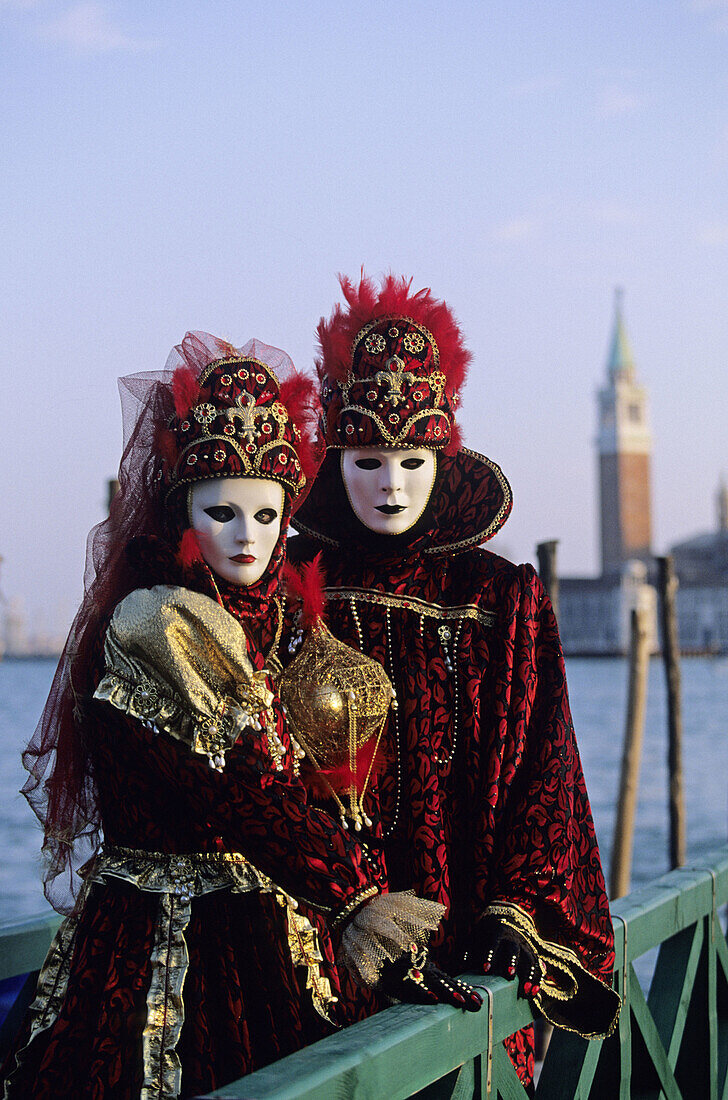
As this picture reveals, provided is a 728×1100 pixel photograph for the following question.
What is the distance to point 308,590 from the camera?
2225mm

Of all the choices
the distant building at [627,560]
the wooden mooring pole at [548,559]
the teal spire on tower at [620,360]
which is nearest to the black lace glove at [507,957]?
the wooden mooring pole at [548,559]

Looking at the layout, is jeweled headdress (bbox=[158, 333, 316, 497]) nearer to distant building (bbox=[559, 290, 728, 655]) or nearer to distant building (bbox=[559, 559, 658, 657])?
distant building (bbox=[559, 290, 728, 655])

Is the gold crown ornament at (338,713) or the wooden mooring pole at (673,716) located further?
the wooden mooring pole at (673,716)

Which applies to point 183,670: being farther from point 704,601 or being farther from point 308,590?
point 704,601

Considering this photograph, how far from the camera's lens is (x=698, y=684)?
5259 centimetres

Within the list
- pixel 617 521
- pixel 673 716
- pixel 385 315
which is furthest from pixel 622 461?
pixel 385 315

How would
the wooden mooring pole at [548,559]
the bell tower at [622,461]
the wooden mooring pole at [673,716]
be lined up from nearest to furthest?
the wooden mooring pole at [548,559], the wooden mooring pole at [673,716], the bell tower at [622,461]

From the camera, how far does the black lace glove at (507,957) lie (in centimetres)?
195

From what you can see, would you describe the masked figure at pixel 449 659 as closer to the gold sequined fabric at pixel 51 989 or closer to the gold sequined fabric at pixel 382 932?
the gold sequined fabric at pixel 382 932

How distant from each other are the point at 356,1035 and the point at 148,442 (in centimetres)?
97

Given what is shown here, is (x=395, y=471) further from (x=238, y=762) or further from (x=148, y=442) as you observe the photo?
(x=238, y=762)

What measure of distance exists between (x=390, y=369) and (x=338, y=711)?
2.04 ft

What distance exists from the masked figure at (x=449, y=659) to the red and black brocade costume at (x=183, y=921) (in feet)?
1.01

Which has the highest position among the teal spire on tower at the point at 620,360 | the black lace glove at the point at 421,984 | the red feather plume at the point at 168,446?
the teal spire on tower at the point at 620,360
